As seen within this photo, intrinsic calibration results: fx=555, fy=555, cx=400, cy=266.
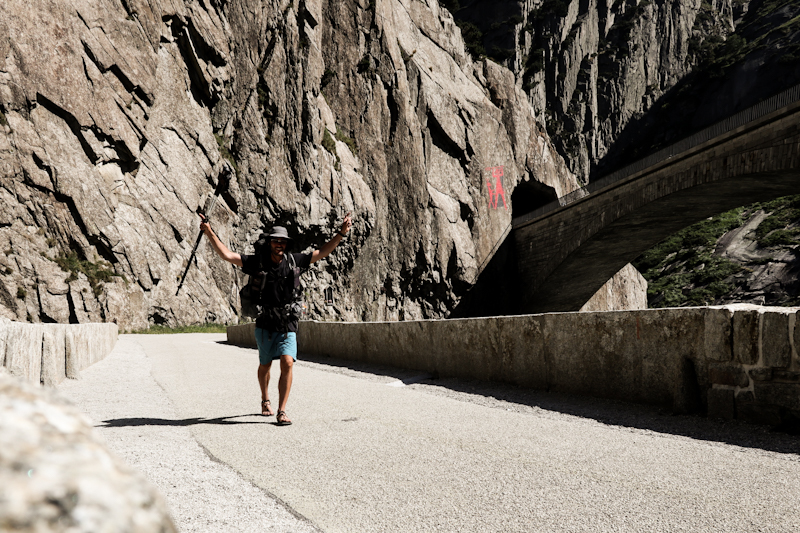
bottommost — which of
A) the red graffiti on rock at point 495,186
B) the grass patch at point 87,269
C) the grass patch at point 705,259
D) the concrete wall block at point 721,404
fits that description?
the concrete wall block at point 721,404

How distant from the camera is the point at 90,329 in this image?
11.0 meters

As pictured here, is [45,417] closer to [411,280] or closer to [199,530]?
[199,530]

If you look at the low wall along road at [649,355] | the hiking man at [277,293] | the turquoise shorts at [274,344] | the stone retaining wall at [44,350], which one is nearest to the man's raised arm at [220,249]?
the hiking man at [277,293]

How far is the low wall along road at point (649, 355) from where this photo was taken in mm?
4617

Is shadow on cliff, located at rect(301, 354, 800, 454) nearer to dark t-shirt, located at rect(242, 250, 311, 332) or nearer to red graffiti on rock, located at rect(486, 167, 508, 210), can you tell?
dark t-shirt, located at rect(242, 250, 311, 332)

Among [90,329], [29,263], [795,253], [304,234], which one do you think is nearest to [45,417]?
[90,329]

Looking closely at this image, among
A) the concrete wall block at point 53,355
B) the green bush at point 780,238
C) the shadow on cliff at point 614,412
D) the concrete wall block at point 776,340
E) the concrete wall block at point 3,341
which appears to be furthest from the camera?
the green bush at point 780,238

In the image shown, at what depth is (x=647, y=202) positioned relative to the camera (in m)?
32.7

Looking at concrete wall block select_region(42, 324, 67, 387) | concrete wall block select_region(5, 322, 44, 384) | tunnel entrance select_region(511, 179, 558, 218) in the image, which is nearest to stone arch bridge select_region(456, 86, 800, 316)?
tunnel entrance select_region(511, 179, 558, 218)

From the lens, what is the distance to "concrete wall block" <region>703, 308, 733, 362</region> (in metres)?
4.95

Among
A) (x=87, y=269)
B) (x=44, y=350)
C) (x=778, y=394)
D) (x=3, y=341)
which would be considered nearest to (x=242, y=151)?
(x=87, y=269)

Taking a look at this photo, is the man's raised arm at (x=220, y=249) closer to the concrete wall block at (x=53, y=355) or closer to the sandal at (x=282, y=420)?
the sandal at (x=282, y=420)

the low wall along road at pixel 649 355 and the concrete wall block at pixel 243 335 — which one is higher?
the low wall along road at pixel 649 355

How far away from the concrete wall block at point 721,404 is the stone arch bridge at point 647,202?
24.1 meters
